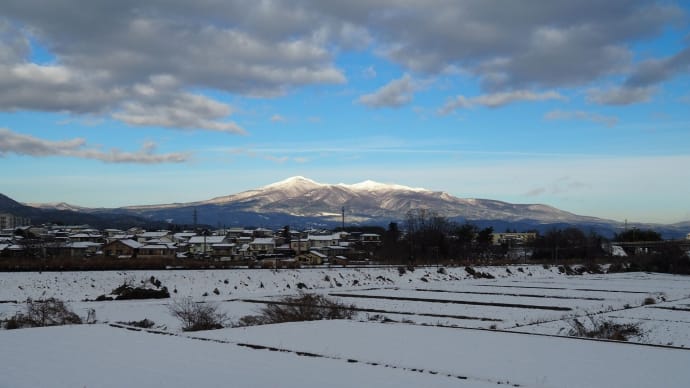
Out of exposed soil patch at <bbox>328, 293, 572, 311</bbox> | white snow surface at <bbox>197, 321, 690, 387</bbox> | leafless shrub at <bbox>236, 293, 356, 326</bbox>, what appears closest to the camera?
white snow surface at <bbox>197, 321, 690, 387</bbox>

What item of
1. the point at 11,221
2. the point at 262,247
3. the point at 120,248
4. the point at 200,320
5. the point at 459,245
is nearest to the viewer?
the point at 200,320

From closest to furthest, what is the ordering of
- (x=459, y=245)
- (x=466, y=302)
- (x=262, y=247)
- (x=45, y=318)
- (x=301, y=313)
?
(x=45, y=318) → (x=301, y=313) → (x=466, y=302) → (x=459, y=245) → (x=262, y=247)

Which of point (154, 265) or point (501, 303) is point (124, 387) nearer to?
point (501, 303)

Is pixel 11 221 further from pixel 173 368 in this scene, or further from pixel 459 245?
pixel 173 368

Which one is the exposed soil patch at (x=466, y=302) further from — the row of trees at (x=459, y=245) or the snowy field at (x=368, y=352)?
the row of trees at (x=459, y=245)

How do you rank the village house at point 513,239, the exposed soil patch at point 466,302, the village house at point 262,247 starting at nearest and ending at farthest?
the exposed soil patch at point 466,302 < the village house at point 262,247 < the village house at point 513,239

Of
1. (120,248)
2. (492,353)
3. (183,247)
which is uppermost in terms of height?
(492,353)

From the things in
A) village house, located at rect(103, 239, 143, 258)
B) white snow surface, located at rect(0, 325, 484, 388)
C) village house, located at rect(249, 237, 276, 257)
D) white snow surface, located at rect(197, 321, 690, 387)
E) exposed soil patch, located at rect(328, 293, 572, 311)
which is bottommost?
village house, located at rect(249, 237, 276, 257)

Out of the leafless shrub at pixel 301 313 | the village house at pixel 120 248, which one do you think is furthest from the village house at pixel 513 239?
the leafless shrub at pixel 301 313

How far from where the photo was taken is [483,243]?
91.1 metres

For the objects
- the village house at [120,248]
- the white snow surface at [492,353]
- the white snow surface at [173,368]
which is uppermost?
the white snow surface at [173,368]

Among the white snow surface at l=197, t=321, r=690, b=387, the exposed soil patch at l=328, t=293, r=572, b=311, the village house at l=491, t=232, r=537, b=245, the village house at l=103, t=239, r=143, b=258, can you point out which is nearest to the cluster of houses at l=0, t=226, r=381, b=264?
the village house at l=103, t=239, r=143, b=258

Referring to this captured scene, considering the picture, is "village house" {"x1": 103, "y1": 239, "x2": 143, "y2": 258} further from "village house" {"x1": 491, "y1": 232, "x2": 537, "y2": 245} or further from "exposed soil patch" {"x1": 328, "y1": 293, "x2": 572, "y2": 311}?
"village house" {"x1": 491, "y1": 232, "x2": 537, "y2": 245}

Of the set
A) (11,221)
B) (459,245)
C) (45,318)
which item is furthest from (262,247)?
(11,221)
